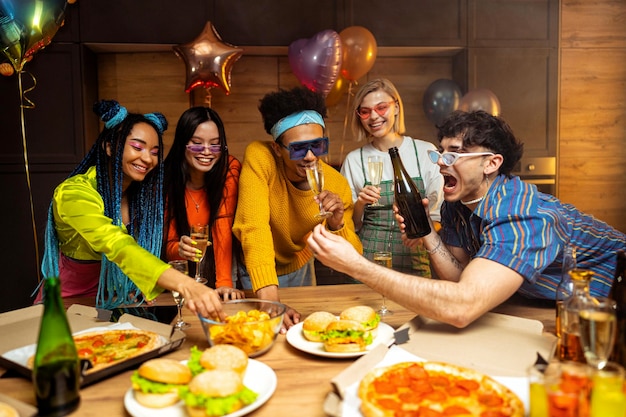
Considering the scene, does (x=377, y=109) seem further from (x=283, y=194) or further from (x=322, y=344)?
(x=322, y=344)

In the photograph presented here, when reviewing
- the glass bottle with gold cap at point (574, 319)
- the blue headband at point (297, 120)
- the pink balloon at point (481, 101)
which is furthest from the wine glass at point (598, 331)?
the pink balloon at point (481, 101)

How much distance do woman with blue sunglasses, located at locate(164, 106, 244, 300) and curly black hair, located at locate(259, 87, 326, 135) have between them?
0.78ft

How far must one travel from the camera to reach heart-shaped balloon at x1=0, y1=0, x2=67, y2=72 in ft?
9.07

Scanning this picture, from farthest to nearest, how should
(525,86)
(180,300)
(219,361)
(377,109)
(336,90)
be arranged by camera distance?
(525,86)
(336,90)
(377,109)
(180,300)
(219,361)

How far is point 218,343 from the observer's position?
1398 mm

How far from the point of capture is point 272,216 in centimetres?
247

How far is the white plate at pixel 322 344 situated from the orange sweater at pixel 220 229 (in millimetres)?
Answer: 809

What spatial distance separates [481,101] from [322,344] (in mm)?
3351

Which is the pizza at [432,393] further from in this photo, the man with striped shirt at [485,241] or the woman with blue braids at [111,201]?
the woman with blue braids at [111,201]

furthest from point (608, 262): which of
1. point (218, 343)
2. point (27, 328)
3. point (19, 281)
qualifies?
point (19, 281)

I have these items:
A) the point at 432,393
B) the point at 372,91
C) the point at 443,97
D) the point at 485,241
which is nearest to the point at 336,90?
the point at 443,97

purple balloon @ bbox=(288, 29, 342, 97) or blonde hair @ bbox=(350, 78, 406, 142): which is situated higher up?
purple balloon @ bbox=(288, 29, 342, 97)

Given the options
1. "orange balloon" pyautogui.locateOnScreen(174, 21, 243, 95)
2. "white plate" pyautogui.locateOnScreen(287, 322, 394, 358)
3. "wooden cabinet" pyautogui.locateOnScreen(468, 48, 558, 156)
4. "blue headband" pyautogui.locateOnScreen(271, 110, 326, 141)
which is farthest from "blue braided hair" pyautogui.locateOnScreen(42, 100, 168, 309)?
"wooden cabinet" pyautogui.locateOnScreen(468, 48, 558, 156)

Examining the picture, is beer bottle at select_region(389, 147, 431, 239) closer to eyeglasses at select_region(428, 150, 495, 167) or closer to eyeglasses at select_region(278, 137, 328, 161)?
eyeglasses at select_region(428, 150, 495, 167)
